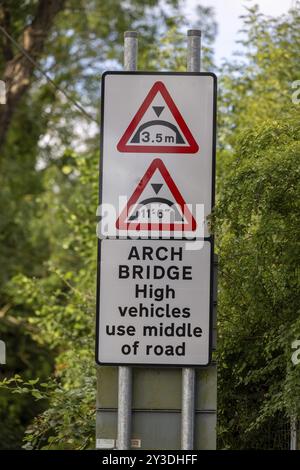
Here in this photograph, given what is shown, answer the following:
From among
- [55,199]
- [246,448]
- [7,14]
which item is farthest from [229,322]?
[55,199]

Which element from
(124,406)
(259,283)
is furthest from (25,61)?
(124,406)

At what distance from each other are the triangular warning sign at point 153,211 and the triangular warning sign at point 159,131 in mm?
121

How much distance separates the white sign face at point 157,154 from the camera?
6.67 metres

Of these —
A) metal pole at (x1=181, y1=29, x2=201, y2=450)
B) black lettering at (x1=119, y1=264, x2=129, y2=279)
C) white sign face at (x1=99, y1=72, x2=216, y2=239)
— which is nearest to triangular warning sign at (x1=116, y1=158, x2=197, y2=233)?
white sign face at (x1=99, y1=72, x2=216, y2=239)

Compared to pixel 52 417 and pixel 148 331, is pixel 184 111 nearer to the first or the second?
pixel 148 331

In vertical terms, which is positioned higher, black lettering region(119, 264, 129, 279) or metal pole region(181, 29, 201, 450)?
black lettering region(119, 264, 129, 279)

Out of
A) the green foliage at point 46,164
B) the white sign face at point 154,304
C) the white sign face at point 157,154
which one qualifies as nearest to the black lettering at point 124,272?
the white sign face at point 154,304

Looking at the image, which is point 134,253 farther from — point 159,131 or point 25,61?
point 25,61

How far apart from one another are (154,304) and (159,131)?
0.97 metres

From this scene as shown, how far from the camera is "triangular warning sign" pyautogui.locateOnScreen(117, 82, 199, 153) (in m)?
6.73

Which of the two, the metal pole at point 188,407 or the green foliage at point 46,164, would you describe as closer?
the metal pole at point 188,407

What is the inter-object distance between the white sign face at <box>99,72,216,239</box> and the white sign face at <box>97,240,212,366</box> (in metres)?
0.12

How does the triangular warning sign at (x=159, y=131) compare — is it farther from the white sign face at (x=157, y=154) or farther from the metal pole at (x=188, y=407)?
Answer: the metal pole at (x=188, y=407)

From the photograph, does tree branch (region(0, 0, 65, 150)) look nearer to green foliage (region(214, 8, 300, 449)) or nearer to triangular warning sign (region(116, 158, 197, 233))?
green foliage (region(214, 8, 300, 449))
